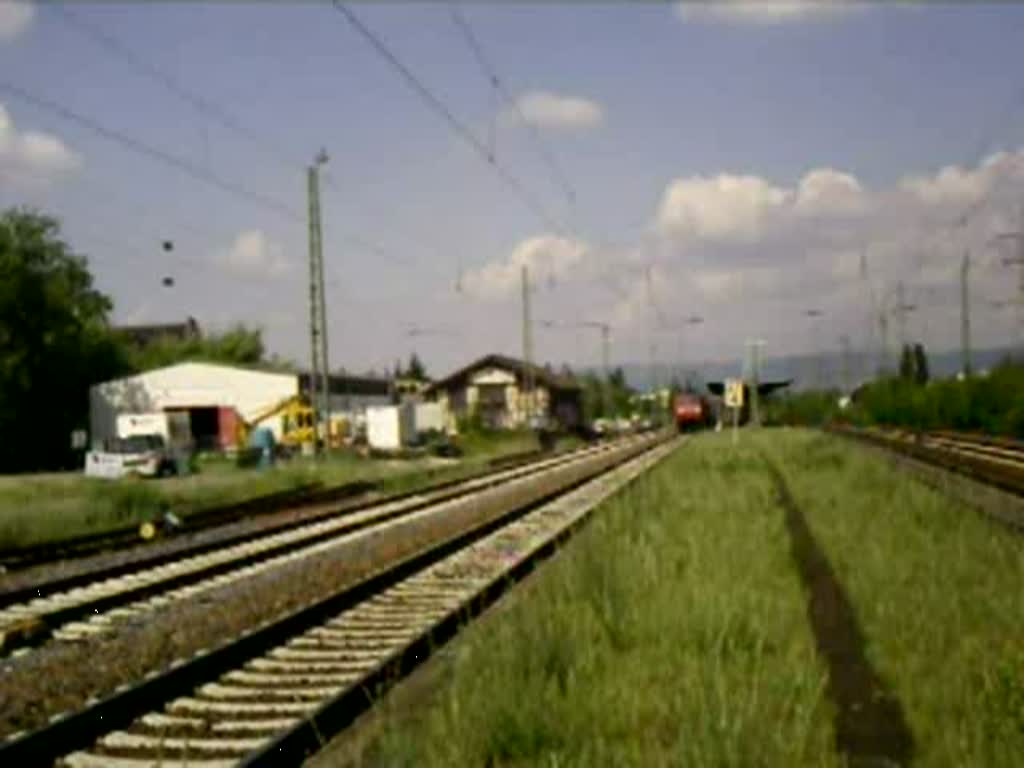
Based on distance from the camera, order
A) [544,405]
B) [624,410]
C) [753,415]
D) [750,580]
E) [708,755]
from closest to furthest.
→ [708,755] → [750,580] → [753,415] → [544,405] → [624,410]

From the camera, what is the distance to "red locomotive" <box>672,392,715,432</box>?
102938 mm

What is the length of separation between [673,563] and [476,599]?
8.40 ft

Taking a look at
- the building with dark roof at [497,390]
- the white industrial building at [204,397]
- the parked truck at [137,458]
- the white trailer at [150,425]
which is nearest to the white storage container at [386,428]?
the white industrial building at [204,397]

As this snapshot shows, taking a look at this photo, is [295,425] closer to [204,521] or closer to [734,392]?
[734,392]

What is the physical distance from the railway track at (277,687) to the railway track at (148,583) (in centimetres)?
225

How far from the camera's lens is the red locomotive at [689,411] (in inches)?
4053

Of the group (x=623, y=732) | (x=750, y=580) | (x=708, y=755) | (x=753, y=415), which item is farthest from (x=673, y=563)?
(x=753, y=415)

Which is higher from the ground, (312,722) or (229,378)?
(229,378)

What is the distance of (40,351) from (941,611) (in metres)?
82.4

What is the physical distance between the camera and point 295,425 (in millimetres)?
68188

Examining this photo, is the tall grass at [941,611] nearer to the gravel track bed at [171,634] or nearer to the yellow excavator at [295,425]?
the gravel track bed at [171,634]

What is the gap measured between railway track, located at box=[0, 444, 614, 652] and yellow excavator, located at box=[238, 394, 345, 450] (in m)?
26.1

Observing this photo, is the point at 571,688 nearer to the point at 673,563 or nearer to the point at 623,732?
the point at 623,732

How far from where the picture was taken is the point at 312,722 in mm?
8664
